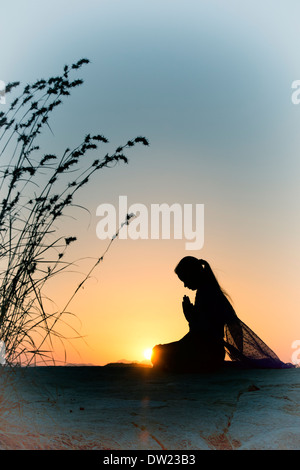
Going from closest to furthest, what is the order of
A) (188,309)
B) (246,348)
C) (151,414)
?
(151,414)
(188,309)
(246,348)

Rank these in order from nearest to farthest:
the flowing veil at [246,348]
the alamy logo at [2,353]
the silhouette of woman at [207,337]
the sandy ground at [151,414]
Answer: the sandy ground at [151,414]
the alamy logo at [2,353]
the silhouette of woman at [207,337]
the flowing veil at [246,348]

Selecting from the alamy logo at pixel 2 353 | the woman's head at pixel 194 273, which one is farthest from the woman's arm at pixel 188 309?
the alamy logo at pixel 2 353

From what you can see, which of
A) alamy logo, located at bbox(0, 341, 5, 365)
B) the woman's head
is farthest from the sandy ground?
the woman's head

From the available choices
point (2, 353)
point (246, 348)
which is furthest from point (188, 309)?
point (2, 353)

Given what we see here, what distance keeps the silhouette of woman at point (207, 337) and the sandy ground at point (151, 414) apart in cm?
95

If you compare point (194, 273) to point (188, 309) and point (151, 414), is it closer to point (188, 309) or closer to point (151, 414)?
point (188, 309)

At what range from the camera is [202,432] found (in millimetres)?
2416

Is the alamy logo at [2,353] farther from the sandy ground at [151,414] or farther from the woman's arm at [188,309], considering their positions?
the woman's arm at [188,309]

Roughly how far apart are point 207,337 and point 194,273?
0.60m

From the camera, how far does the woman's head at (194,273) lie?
4.80 metres

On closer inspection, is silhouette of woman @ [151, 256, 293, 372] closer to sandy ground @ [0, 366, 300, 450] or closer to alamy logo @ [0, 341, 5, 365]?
sandy ground @ [0, 366, 300, 450]

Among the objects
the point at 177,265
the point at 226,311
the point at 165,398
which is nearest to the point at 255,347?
the point at 226,311

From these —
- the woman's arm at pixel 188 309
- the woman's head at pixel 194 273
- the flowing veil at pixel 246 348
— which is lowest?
the flowing veil at pixel 246 348

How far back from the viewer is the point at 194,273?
4.81m
